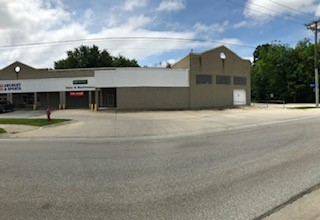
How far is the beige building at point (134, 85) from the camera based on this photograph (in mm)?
40219

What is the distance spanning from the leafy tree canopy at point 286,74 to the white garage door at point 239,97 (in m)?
19.1

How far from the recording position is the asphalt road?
5.06 metres

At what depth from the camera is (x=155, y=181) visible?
22.0 feet

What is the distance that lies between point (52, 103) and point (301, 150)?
130 ft

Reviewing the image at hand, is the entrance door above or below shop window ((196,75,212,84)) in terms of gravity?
below

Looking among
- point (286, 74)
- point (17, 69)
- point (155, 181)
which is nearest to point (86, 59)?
point (17, 69)

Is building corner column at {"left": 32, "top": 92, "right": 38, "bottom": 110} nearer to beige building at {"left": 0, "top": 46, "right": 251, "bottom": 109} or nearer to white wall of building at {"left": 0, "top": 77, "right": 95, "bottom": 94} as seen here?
beige building at {"left": 0, "top": 46, "right": 251, "bottom": 109}

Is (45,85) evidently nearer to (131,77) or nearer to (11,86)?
(11,86)

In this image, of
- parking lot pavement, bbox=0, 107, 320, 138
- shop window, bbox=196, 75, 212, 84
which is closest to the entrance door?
shop window, bbox=196, 75, 212, 84

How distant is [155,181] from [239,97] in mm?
42930

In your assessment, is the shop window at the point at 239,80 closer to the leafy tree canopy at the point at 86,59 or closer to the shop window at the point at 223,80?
the shop window at the point at 223,80

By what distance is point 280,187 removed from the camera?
6133 millimetres

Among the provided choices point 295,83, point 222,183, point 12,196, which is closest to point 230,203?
point 222,183

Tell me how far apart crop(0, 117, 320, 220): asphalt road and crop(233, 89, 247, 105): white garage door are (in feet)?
121
